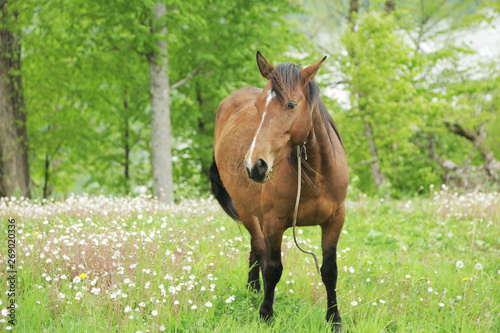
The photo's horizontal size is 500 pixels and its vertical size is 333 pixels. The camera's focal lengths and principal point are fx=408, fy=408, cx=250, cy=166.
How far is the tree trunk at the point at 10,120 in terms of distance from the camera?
10852 mm

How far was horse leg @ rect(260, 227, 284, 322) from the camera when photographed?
3.54m

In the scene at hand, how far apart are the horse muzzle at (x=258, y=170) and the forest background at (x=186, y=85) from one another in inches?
297

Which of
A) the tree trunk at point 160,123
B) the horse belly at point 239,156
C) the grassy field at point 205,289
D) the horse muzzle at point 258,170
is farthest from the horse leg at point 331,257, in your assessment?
the tree trunk at point 160,123

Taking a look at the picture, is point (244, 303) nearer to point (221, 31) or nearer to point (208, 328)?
point (208, 328)

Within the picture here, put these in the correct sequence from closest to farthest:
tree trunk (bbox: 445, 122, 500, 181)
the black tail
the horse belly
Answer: the horse belly, the black tail, tree trunk (bbox: 445, 122, 500, 181)

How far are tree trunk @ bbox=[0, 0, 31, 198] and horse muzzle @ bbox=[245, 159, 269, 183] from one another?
32.1ft

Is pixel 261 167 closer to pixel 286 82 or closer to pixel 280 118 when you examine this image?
pixel 280 118

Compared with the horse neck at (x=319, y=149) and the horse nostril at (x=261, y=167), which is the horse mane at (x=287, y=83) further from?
the horse nostril at (x=261, y=167)

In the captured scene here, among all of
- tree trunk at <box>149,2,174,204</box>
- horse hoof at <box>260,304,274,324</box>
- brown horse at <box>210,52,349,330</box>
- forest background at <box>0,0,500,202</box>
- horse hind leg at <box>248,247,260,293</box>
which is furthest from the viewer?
tree trunk at <box>149,2,174,204</box>

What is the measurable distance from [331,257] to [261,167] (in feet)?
4.82

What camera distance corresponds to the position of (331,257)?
12.0ft

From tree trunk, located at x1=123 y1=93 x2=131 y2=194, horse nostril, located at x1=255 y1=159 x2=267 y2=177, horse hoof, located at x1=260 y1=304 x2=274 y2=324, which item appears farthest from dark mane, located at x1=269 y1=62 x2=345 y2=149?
tree trunk, located at x1=123 y1=93 x2=131 y2=194

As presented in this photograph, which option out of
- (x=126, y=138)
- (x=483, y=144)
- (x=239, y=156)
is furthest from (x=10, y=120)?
(x=483, y=144)

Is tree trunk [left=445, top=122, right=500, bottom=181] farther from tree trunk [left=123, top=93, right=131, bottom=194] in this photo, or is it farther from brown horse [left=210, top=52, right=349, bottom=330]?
brown horse [left=210, top=52, right=349, bottom=330]
